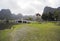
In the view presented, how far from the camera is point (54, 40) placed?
18641 mm

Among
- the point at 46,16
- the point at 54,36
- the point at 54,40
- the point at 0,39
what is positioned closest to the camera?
the point at 54,40

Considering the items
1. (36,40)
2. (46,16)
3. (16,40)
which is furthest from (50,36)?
(46,16)

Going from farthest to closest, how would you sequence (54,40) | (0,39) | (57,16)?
(57,16) → (0,39) → (54,40)

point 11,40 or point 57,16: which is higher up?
point 57,16

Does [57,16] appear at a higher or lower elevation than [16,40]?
higher

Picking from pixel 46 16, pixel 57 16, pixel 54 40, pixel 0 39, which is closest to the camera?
pixel 54 40

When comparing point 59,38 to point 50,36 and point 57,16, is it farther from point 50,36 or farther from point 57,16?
point 57,16

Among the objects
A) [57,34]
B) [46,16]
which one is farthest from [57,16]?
[57,34]

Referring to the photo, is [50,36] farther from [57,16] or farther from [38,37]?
[57,16]

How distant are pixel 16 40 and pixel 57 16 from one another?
24899 mm

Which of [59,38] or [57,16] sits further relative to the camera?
[57,16]

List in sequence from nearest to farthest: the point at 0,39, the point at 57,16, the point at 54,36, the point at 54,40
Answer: the point at 54,40 < the point at 54,36 < the point at 0,39 < the point at 57,16

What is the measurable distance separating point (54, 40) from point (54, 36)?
1420mm

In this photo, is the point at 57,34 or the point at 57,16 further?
the point at 57,16
